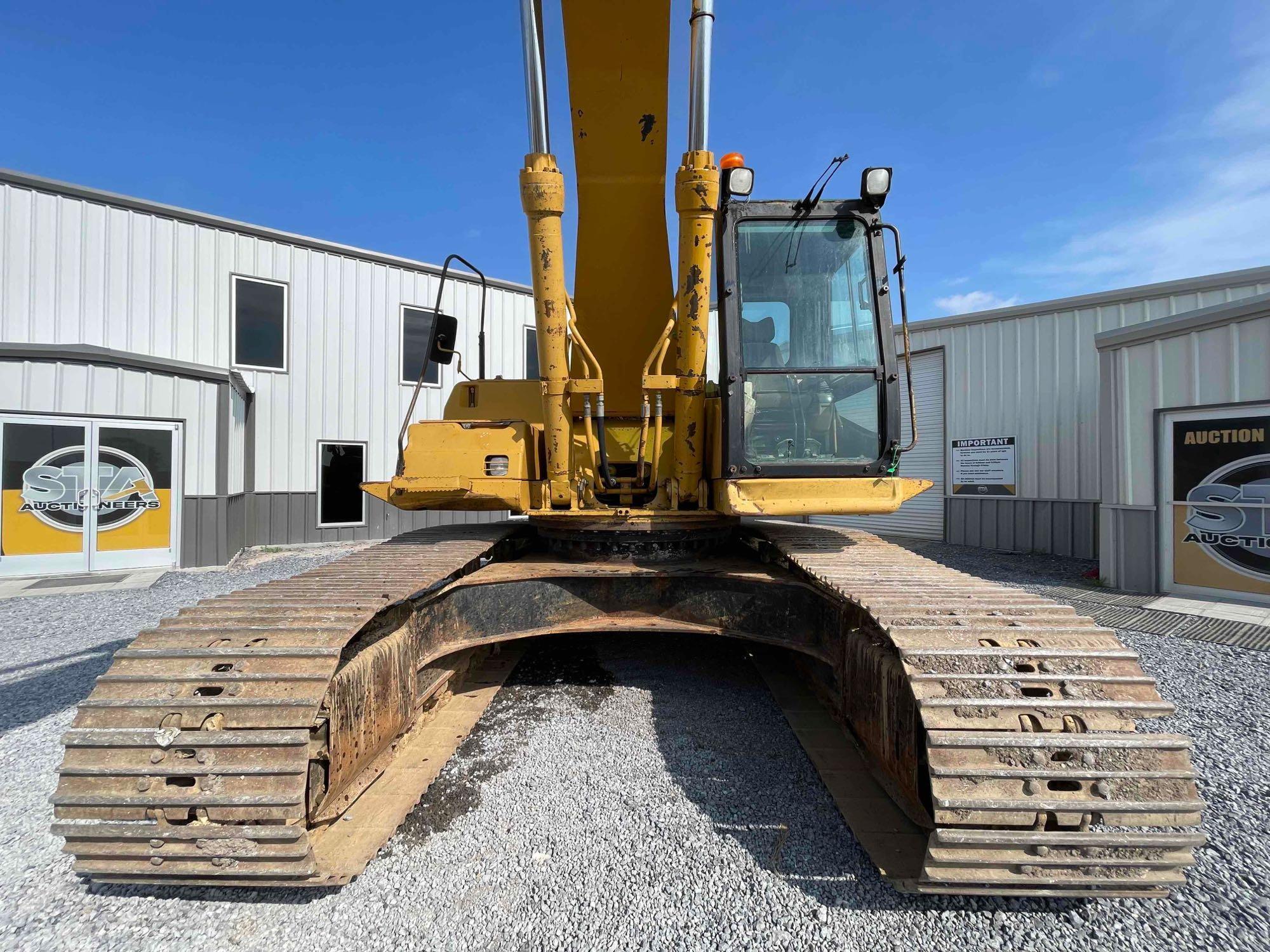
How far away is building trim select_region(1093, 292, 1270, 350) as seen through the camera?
642 cm

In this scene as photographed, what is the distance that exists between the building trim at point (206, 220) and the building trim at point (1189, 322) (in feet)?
38.1

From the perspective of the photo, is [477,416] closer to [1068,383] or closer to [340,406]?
[340,406]

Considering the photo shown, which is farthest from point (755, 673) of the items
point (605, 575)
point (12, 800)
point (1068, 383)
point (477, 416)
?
point (1068, 383)

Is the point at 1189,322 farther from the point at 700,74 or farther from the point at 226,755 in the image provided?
the point at 226,755

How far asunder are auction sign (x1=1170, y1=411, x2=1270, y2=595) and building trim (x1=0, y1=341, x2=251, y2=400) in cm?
1352

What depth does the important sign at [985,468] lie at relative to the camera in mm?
11102

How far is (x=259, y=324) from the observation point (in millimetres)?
11328

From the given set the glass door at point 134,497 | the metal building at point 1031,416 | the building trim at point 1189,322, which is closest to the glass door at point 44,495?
the glass door at point 134,497

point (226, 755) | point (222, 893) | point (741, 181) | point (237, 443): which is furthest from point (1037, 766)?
point (237, 443)

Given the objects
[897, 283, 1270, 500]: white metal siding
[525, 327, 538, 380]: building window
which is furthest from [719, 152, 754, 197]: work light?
[525, 327, 538, 380]: building window

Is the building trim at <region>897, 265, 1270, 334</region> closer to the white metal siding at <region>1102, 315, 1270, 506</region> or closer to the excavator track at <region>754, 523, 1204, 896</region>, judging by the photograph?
the white metal siding at <region>1102, 315, 1270, 506</region>

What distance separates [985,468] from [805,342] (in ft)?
32.1

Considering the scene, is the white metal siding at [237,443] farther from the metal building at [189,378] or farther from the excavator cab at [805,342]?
the excavator cab at [805,342]

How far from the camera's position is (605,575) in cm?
346
